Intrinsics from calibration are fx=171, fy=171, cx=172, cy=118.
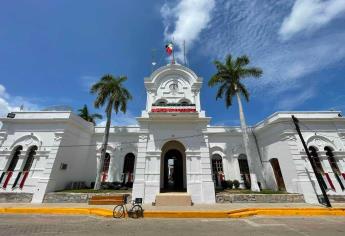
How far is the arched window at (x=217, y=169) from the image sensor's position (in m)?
19.2

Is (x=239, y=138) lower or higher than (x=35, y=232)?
higher

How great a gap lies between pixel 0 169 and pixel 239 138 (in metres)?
24.4

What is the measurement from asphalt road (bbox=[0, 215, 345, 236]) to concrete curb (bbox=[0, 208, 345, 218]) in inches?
31.8

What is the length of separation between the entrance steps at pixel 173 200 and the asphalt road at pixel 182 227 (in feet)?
10.8

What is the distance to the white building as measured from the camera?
14555 mm

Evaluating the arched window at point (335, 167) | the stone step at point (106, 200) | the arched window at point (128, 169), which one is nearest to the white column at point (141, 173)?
the stone step at point (106, 200)

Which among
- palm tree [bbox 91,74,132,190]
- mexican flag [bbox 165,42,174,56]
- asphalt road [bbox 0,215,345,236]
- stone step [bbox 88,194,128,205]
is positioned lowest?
asphalt road [bbox 0,215,345,236]

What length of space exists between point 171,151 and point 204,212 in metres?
9.77

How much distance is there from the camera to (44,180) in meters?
14.8

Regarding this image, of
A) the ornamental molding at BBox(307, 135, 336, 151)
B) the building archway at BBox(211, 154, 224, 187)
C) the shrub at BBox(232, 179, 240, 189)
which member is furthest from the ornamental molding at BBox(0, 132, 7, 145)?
the ornamental molding at BBox(307, 135, 336, 151)

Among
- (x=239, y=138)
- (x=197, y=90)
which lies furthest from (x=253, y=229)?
(x=197, y=90)

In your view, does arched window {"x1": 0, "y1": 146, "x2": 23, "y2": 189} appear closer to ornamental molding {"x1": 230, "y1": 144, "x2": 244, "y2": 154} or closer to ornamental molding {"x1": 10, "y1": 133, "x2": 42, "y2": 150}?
ornamental molding {"x1": 10, "y1": 133, "x2": 42, "y2": 150}

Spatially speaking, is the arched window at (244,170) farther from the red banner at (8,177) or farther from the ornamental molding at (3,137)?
the ornamental molding at (3,137)

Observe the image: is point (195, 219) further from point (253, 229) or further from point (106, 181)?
point (106, 181)
